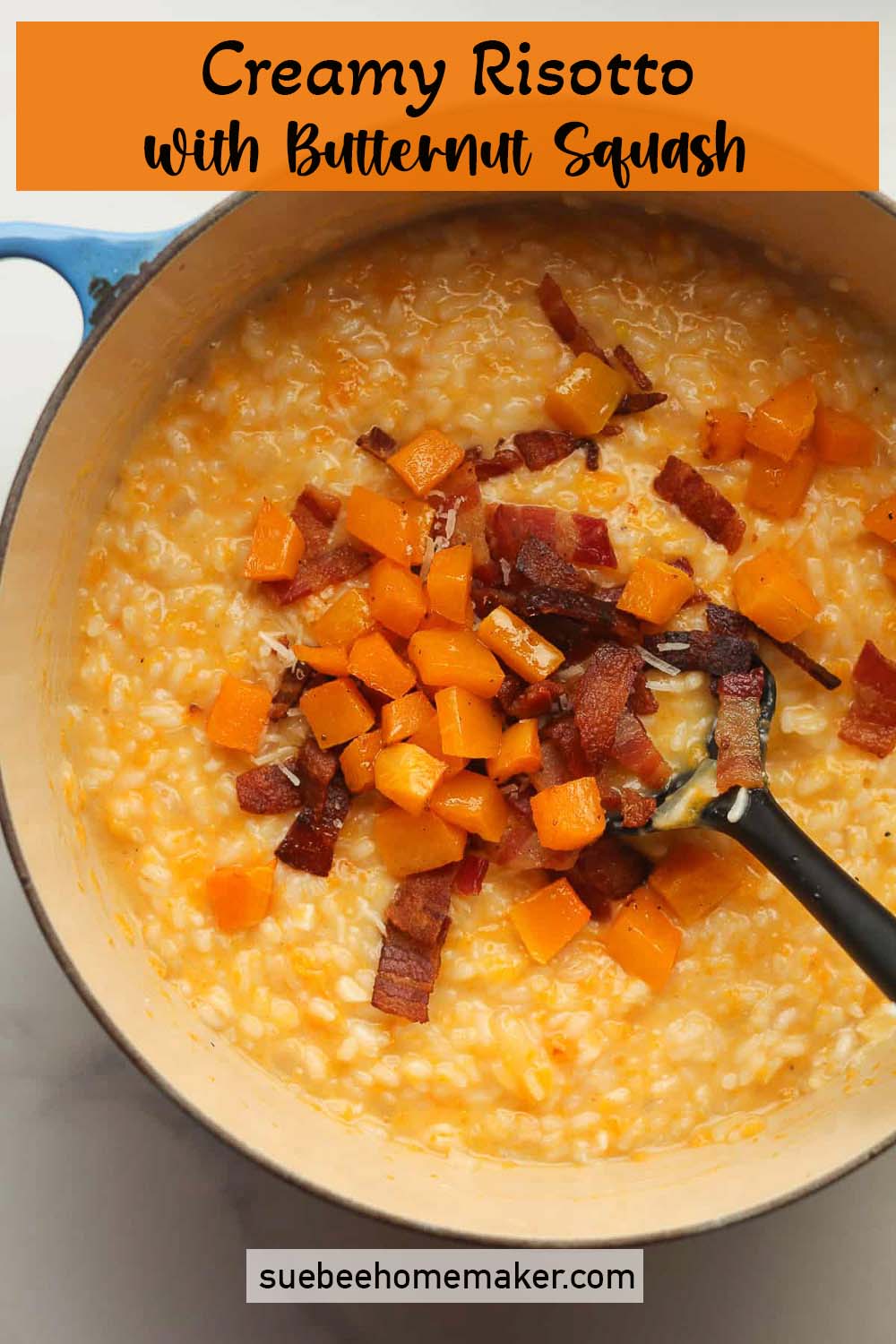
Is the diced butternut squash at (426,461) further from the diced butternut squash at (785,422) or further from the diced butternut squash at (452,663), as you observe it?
the diced butternut squash at (785,422)

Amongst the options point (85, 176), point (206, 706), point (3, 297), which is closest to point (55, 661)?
point (206, 706)

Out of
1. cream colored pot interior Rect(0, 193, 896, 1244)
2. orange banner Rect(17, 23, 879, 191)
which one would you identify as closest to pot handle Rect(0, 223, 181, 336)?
cream colored pot interior Rect(0, 193, 896, 1244)

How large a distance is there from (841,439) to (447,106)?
1.04 metres

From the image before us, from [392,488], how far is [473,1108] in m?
1.30

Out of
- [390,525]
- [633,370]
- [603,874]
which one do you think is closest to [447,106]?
[633,370]

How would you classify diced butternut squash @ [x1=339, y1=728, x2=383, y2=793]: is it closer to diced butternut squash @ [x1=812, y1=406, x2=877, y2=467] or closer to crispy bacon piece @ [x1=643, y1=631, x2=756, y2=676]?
crispy bacon piece @ [x1=643, y1=631, x2=756, y2=676]

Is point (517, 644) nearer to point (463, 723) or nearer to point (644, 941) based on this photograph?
point (463, 723)

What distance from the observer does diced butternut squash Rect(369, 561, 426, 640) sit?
99.7 inches

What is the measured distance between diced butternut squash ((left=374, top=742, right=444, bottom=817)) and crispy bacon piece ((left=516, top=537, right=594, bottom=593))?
0.42 m

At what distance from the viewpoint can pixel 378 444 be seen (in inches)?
102

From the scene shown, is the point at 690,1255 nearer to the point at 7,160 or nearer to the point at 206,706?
the point at 206,706

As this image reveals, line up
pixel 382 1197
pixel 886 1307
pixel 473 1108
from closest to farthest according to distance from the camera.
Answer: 1. pixel 382 1197
2. pixel 473 1108
3. pixel 886 1307

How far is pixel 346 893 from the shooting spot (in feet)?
8.55

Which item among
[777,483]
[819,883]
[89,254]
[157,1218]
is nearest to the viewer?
[89,254]
